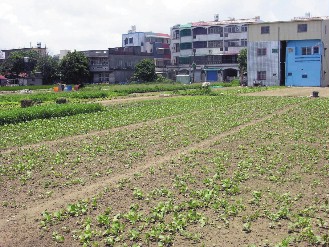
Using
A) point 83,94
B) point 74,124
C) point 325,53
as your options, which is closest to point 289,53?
point 325,53

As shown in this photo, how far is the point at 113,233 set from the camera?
377 inches

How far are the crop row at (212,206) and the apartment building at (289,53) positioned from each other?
54850mm

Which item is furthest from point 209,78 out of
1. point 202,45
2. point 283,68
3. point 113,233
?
point 113,233

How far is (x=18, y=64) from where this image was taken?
316 feet

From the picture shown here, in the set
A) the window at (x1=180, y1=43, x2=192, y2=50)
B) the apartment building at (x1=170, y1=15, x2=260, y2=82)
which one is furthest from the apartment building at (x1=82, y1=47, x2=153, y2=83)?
the apartment building at (x1=170, y1=15, x2=260, y2=82)

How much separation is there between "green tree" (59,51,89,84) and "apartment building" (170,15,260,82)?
23.2 m

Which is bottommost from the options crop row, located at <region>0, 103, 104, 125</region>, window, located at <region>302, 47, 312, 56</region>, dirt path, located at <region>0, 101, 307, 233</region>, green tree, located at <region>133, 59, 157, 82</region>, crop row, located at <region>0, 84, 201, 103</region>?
dirt path, located at <region>0, 101, 307, 233</region>

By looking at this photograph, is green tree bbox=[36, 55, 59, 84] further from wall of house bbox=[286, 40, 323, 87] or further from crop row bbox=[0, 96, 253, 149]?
crop row bbox=[0, 96, 253, 149]

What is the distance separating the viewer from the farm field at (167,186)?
9.59m

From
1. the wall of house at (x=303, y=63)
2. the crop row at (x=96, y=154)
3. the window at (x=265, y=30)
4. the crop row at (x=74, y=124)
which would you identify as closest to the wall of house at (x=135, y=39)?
the window at (x=265, y=30)

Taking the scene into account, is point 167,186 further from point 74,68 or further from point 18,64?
point 18,64

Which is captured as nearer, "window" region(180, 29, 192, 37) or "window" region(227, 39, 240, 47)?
"window" region(227, 39, 240, 47)

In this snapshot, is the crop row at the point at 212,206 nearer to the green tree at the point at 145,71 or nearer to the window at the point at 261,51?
the window at the point at 261,51

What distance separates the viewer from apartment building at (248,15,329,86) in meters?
68.8
